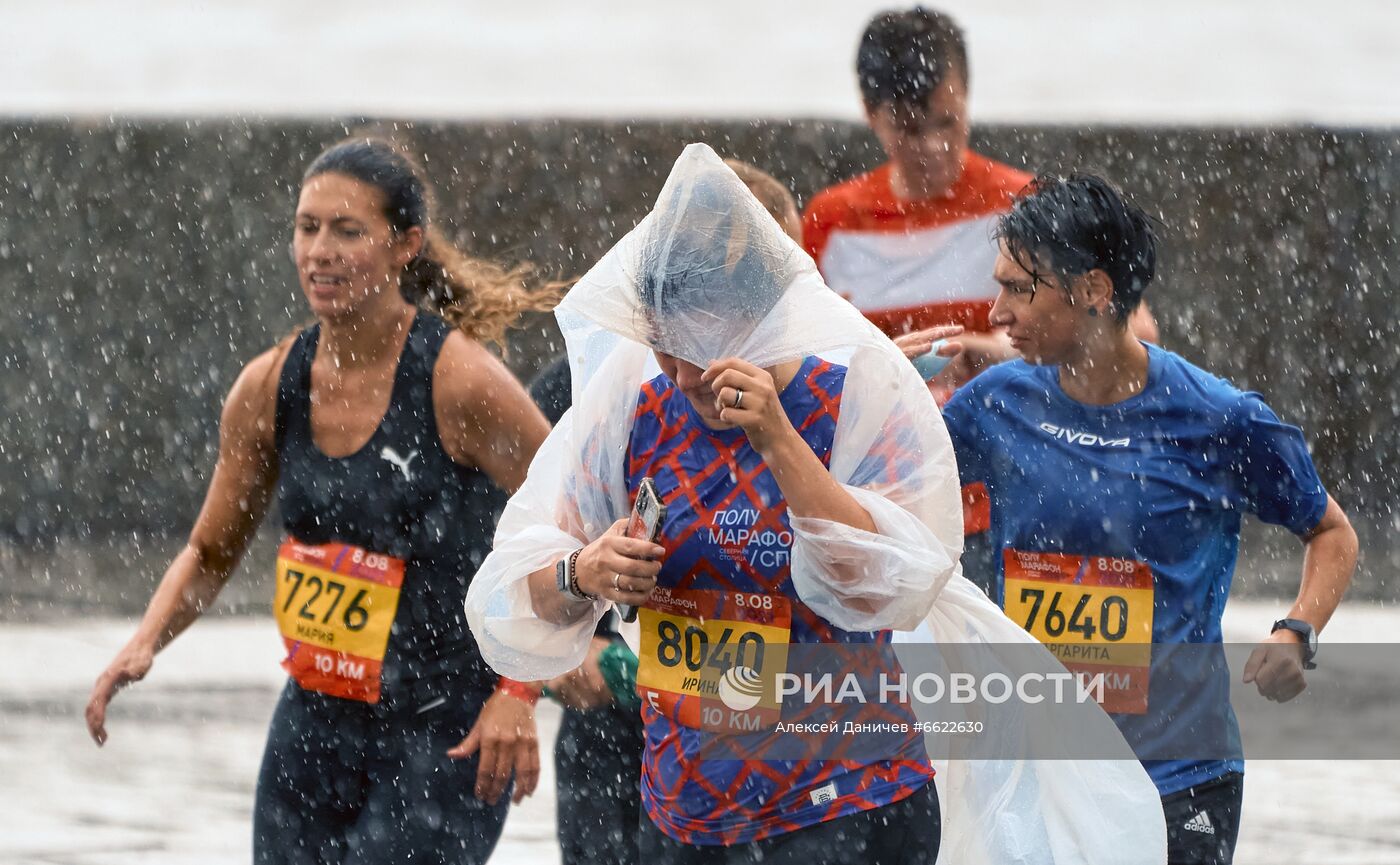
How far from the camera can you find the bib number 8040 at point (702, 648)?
10.2 ft

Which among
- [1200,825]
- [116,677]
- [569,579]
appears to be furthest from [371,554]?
[1200,825]

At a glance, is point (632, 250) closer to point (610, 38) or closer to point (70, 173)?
point (70, 173)

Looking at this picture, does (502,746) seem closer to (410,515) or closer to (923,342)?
(410,515)

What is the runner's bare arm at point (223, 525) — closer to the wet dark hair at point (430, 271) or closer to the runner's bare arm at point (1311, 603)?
the wet dark hair at point (430, 271)

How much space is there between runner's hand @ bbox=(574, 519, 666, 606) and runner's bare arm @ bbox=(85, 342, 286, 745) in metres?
1.33

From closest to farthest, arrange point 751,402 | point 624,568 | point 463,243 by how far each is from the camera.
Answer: point 751,402 → point 624,568 → point 463,243

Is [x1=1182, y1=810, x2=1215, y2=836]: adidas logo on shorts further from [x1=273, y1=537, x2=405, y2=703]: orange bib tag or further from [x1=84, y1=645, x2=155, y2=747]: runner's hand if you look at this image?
[x1=84, y1=645, x2=155, y2=747]: runner's hand

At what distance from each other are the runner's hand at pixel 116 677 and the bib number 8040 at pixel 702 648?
56.8 inches

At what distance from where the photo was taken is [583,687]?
414 cm

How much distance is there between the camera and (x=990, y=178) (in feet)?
17.9

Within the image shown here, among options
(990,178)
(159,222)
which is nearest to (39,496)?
(159,222)

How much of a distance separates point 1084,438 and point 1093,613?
1.21 feet

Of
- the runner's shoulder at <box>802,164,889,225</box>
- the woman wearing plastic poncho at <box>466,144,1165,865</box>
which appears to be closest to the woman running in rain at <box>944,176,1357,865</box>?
the woman wearing plastic poncho at <box>466,144,1165,865</box>

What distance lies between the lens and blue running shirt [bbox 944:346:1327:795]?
12.6ft
